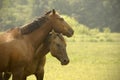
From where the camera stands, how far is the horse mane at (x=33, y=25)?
655 cm

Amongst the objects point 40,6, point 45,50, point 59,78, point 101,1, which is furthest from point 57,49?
point 101,1

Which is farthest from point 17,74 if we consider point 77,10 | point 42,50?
point 77,10

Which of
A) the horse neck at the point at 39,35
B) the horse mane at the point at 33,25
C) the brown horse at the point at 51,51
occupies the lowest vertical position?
the brown horse at the point at 51,51

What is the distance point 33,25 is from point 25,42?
35 cm

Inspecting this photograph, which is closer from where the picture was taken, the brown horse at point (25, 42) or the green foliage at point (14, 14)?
the brown horse at point (25, 42)

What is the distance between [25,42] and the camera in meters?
6.45

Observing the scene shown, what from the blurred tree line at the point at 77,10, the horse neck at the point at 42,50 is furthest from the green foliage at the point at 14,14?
the horse neck at the point at 42,50

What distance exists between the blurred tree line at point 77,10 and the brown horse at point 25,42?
39626 millimetres

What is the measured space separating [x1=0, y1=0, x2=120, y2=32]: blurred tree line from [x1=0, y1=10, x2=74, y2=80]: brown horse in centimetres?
3963

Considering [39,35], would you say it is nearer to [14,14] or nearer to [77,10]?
[14,14]

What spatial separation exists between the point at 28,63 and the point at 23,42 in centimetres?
35

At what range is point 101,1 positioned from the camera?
56750mm

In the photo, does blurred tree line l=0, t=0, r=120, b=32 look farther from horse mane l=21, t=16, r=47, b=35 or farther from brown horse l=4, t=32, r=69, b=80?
horse mane l=21, t=16, r=47, b=35

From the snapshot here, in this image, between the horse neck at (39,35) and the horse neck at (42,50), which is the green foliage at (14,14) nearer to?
the horse neck at (42,50)
